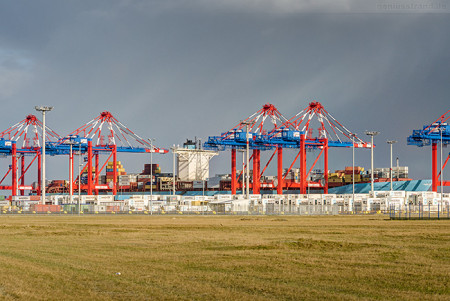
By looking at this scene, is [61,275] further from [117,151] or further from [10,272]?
[117,151]

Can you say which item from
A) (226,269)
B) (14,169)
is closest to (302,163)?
(14,169)

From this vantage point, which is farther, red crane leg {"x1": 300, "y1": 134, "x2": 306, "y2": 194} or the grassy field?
red crane leg {"x1": 300, "y1": 134, "x2": 306, "y2": 194}

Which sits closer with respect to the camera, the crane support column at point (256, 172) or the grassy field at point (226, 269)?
the grassy field at point (226, 269)

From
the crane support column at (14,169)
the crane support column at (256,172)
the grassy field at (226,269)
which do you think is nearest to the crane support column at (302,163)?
the crane support column at (256,172)

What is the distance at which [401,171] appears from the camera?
173625mm

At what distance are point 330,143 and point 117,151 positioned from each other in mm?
51365

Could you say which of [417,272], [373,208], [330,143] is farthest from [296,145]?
[417,272]

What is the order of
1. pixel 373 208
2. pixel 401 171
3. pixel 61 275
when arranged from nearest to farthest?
1. pixel 61 275
2. pixel 373 208
3. pixel 401 171

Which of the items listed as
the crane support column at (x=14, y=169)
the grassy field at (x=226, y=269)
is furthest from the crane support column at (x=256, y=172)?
the grassy field at (x=226, y=269)

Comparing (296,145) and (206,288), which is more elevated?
(296,145)

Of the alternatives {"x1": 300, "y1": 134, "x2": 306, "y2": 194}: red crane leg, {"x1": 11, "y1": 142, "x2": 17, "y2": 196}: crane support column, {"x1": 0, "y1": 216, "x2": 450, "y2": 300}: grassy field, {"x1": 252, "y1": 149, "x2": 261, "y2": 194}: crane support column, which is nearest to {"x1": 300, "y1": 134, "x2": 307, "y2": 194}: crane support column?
{"x1": 300, "y1": 134, "x2": 306, "y2": 194}: red crane leg

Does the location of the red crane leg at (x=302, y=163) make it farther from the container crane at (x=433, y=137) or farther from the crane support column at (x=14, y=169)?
the crane support column at (x=14, y=169)

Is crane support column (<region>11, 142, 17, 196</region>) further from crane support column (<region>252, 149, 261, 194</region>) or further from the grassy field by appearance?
the grassy field

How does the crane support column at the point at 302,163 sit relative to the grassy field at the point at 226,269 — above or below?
above
